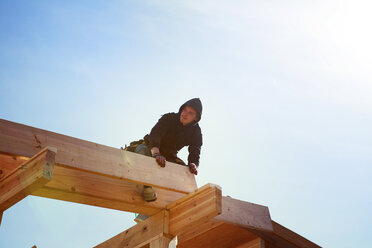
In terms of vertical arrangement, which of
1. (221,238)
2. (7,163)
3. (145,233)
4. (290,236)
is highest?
(290,236)

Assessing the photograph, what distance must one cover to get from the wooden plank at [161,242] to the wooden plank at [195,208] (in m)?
0.13

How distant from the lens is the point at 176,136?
22.1ft

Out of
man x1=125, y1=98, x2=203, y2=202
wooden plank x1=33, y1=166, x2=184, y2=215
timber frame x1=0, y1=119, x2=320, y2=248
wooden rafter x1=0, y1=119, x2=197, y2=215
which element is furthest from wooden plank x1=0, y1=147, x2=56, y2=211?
man x1=125, y1=98, x2=203, y2=202

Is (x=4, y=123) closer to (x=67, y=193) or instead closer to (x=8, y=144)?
(x=8, y=144)

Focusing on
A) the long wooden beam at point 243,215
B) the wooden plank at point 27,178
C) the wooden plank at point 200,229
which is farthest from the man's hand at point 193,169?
the wooden plank at point 27,178

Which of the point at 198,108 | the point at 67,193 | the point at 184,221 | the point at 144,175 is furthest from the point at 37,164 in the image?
the point at 198,108

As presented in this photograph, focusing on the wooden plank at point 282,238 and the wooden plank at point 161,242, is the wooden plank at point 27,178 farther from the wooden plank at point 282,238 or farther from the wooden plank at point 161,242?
the wooden plank at point 282,238

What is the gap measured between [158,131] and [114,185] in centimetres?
100

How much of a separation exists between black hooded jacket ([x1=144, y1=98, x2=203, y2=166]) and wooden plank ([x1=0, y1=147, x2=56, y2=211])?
1983 millimetres

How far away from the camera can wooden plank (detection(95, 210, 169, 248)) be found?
5719 mm

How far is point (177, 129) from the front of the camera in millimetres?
6754

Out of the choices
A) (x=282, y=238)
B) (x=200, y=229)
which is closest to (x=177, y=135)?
(x=200, y=229)

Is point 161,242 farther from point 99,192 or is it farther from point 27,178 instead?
point 27,178

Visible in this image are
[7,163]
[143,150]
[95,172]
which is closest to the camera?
[95,172]
